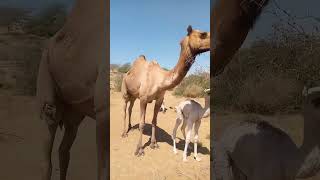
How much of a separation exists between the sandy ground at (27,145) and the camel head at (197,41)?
231 centimetres

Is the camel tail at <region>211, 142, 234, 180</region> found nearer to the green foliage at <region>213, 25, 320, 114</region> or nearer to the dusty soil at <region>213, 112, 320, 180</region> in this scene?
the dusty soil at <region>213, 112, 320, 180</region>

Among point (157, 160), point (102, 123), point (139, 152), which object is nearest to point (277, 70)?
point (102, 123)

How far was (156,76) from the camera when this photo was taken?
20.3 ft

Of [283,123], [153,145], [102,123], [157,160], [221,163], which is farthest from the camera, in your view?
[153,145]

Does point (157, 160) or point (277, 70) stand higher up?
point (277, 70)

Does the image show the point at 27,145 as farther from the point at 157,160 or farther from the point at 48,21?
the point at 157,160

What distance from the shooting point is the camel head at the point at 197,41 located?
526 cm

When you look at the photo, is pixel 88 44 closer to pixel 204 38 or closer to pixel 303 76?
pixel 303 76

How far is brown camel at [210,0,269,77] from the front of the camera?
10.9 feet

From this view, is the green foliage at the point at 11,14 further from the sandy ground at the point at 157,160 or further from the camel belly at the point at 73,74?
the sandy ground at the point at 157,160

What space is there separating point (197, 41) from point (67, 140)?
246 centimetres

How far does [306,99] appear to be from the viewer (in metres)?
2.89

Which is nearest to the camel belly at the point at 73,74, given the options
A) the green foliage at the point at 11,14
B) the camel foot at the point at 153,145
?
the green foliage at the point at 11,14

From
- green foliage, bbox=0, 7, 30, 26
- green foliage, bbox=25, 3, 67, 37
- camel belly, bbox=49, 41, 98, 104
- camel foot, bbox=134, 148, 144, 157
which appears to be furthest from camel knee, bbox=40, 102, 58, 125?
camel foot, bbox=134, 148, 144, 157
